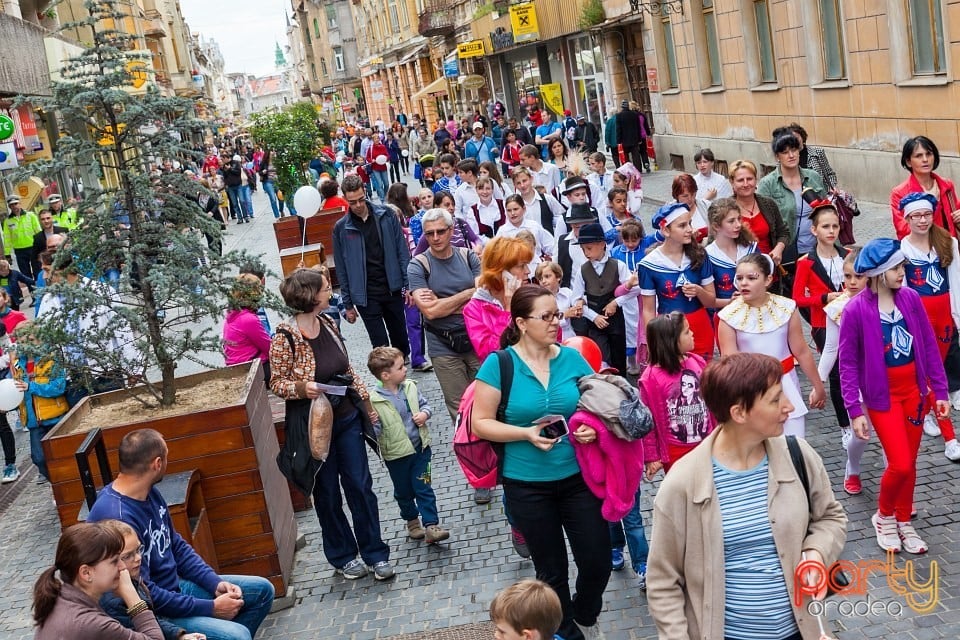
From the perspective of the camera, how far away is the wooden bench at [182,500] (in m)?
5.74

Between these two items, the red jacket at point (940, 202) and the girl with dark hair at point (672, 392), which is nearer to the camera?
the girl with dark hair at point (672, 392)

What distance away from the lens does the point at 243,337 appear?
8086 millimetres

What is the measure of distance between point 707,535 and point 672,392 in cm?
221

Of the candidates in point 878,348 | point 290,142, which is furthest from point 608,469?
point 290,142

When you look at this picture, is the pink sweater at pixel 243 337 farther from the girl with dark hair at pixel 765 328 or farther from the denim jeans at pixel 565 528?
the denim jeans at pixel 565 528

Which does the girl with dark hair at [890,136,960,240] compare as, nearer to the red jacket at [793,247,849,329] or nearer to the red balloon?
the red jacket at [793,247,849,329]

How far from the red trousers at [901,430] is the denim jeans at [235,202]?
2790 cm

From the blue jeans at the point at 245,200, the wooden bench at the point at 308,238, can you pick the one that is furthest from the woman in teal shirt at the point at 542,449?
the blue jeans at the point at 245,200

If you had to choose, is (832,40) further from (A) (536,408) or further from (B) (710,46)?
(A) (536,408)

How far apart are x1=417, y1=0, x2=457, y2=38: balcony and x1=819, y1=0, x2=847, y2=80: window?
115 ft

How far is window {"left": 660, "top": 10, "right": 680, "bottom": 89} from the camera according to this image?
26091mm

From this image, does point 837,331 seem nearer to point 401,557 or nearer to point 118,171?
point 401,557

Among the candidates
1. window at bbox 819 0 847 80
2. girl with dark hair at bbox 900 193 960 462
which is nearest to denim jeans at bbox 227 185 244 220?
window at bbox 819 0 847 80

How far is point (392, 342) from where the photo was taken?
10469mm
